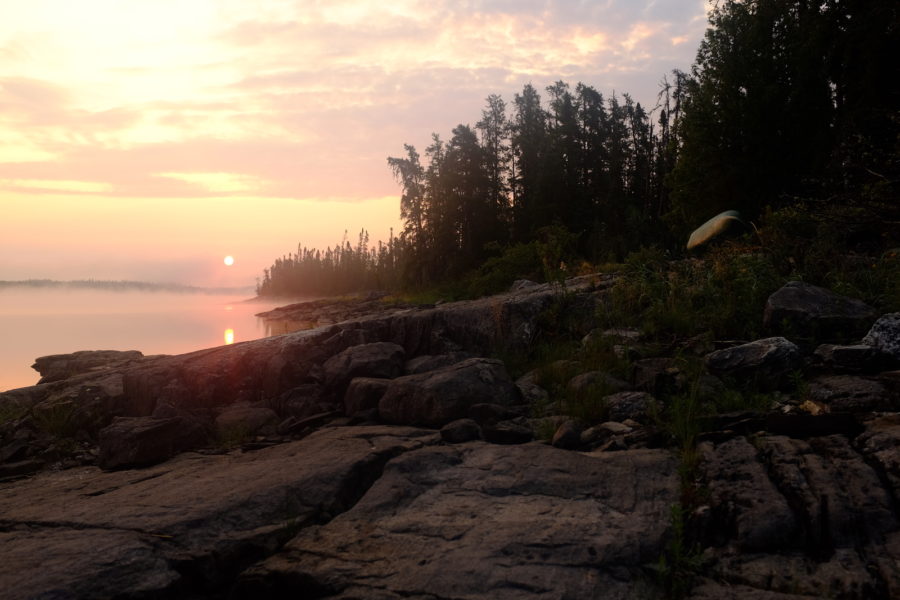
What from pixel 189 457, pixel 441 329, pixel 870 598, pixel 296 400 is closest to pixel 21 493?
pixel 189 457

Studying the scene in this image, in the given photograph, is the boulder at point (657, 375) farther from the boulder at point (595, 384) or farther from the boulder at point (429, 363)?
the boulder at point (429, 363)

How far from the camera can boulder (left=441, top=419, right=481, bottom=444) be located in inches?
198

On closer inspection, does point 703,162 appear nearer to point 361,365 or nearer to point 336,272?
point 361,365

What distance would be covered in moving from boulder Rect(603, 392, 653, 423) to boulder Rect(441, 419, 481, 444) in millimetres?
1259

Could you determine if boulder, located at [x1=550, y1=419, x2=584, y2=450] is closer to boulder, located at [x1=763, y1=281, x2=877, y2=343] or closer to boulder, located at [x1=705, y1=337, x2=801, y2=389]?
boulder, located at [x1=705, y1=337, x2=801, y2=389]

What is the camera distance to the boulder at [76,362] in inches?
479

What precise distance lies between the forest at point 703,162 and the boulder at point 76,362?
382 inches

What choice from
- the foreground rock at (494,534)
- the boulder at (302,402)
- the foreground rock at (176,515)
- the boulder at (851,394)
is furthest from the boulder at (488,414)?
the boulder at (851,394)

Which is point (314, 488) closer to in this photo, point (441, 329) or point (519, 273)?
point (441, 329)

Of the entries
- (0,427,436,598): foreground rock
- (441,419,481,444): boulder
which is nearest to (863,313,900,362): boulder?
(441,419,481,444): boulder

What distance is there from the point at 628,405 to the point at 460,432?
160 cm

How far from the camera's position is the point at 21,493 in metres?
4.98

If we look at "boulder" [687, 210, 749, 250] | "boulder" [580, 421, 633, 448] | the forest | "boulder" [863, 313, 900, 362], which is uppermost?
the forest

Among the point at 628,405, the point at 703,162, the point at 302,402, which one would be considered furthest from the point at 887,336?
the point at 703,162
